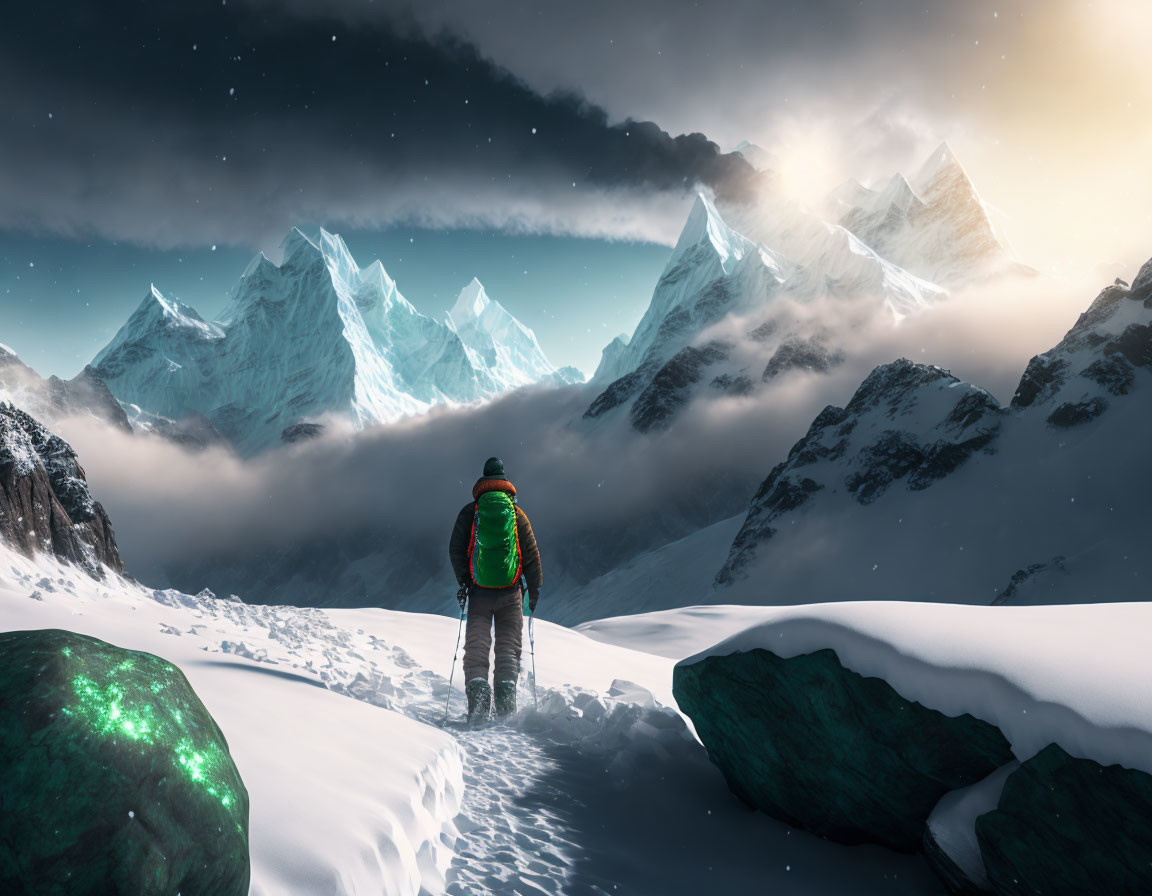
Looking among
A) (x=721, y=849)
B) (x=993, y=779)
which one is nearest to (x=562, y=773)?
(x=721, y=849)

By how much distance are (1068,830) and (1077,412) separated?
4014 inches

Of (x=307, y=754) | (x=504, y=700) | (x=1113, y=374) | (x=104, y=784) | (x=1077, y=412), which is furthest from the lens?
(x=1077, y=412)

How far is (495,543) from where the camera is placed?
7168mm

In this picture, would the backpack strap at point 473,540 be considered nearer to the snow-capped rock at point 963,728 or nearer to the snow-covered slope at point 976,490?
the snow-capped rock at point 963,728

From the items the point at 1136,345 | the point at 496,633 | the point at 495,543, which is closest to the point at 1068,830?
the point at 496,633

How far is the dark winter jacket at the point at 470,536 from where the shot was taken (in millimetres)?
7289

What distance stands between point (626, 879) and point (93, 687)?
9.34 ft

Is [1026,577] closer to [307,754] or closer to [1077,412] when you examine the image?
[1077,412]

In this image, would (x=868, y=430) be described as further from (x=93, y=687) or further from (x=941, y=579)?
(x=93, y=687)

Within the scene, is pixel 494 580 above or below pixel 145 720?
above

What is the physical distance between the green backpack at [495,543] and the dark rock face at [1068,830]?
16.1 feet

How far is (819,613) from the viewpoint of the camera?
4.43 meters

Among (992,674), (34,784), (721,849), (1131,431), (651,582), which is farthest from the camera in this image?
(651,582)

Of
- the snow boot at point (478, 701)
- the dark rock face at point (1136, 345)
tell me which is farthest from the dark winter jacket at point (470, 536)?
the dark rock face at point (1136, 345)
